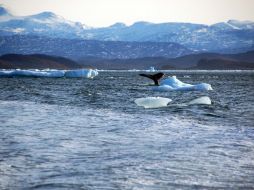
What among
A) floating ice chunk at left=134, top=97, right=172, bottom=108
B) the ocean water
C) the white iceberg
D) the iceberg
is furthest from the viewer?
the iceberg

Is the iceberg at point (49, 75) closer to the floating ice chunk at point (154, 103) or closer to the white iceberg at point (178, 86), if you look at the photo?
the white iceberg at point (178, 86)

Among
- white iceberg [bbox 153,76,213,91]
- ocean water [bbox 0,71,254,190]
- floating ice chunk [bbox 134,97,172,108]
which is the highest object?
white iceberg [bbox 153,76,213,91]

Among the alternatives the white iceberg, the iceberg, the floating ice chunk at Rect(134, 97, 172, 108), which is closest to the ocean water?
the floating ice chunk at Rect(134, 97, 172, 108)

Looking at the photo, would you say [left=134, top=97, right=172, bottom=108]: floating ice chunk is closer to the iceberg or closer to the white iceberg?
the white iceberg

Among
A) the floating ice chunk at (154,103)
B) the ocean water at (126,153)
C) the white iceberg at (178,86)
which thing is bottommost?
the ocean water at (126,153)

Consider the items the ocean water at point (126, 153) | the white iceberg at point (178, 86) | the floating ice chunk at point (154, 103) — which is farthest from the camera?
the white iceberg at point (178, 86)

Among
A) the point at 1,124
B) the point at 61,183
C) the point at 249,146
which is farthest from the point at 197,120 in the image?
the point at 61,183

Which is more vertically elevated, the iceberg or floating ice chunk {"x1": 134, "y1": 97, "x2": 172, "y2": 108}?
the iceberg

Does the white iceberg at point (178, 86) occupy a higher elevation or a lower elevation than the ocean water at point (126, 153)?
higher

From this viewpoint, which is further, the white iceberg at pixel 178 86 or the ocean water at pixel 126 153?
the white iceberg at pixel 178 86

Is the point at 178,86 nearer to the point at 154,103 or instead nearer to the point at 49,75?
the point at 154,103

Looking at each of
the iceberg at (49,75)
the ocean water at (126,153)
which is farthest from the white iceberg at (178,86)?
the iceberg at (49,75)

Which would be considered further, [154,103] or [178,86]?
[178,86]

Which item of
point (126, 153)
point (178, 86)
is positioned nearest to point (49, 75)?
point (178, 86)
